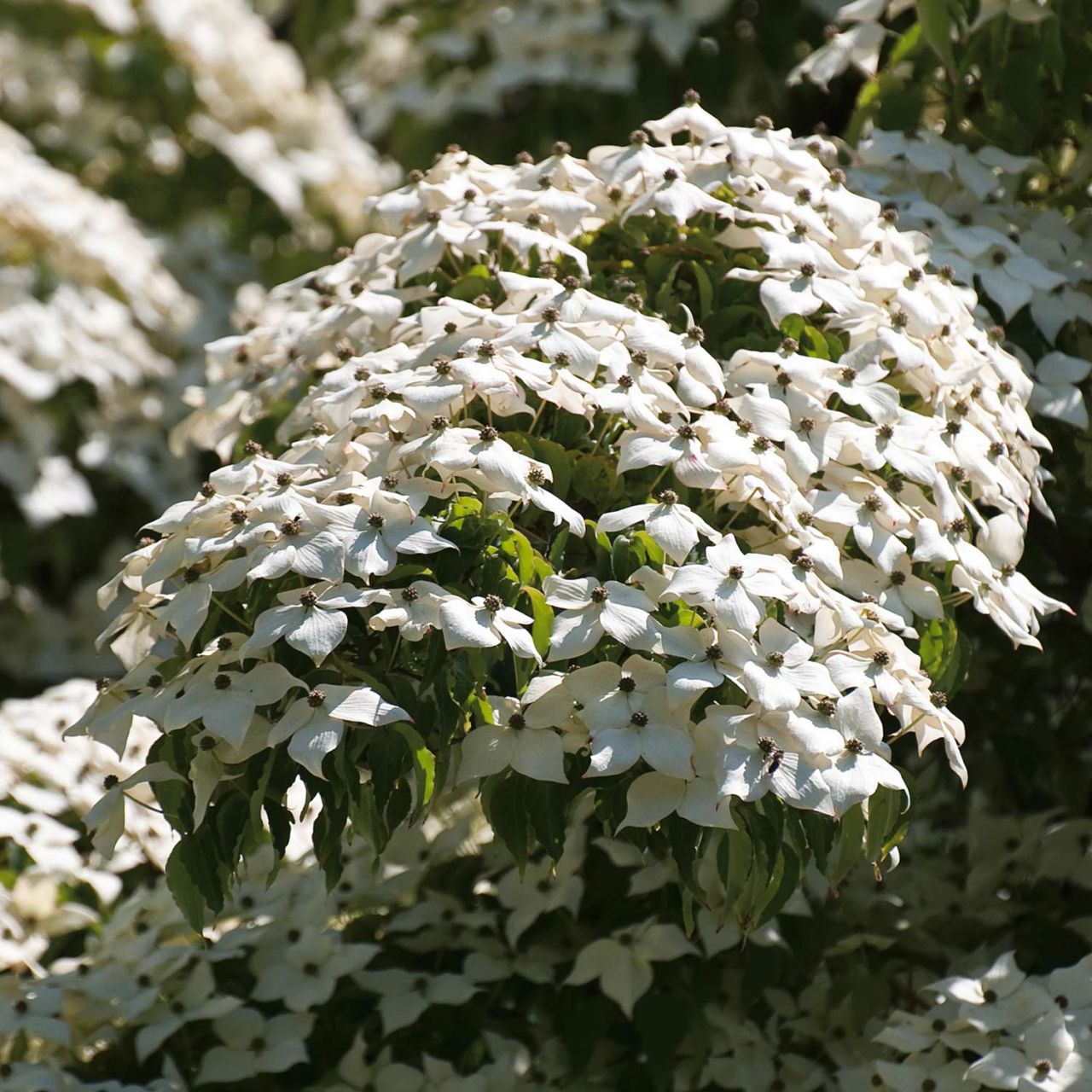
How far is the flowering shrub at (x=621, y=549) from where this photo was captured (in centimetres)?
159

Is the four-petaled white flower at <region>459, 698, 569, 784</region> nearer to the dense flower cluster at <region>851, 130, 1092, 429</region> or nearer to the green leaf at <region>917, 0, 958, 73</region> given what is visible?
the dense flower cluster at <region>851, 130, 1092, 429</region>

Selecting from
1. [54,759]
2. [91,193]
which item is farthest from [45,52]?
[54,759]

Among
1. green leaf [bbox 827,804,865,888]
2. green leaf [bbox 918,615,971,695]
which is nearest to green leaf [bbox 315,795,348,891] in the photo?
green leaf [bbox 827,804,865,888]

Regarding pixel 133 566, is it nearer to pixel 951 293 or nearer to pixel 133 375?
pixel 951 293

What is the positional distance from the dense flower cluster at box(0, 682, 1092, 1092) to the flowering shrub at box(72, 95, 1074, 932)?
36cm

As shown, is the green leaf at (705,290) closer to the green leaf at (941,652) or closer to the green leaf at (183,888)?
the green leaf at (941,652)

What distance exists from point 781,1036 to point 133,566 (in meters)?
1.21

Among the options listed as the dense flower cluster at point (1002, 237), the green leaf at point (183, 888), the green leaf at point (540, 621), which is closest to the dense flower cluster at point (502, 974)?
the green leaf at point (183, 888)

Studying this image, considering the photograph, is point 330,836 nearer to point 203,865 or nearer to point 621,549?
point 203,865

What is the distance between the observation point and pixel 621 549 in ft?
5.64

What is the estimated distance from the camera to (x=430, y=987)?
88.0 inches

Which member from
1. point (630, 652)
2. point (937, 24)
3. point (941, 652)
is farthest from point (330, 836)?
point (937, 24)

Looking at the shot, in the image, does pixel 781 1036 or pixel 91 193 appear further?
pixel 91 193

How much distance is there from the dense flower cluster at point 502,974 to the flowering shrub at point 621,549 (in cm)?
36
